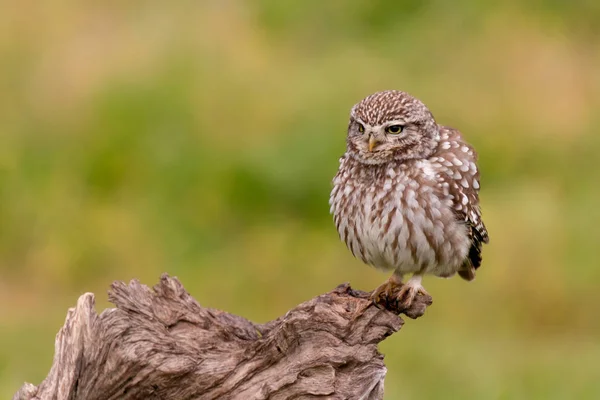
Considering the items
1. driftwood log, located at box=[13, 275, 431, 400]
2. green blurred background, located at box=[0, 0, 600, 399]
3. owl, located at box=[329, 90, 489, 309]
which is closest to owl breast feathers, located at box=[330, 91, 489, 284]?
owl, located at box=[329, 90, 489, 309]

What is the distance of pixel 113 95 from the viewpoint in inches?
440

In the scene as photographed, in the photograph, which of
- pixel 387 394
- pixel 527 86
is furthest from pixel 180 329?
pixel 527 86

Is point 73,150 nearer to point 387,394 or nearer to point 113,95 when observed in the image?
point 113,95

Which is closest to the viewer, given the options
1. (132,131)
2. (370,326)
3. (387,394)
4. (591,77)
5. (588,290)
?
(370,326)

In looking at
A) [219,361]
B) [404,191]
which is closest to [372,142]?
[404,191]

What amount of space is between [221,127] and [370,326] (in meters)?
5.78

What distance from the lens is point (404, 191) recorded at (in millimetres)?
6020

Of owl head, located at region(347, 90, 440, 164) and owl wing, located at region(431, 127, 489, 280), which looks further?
owl wing, located at region(431, 127, 489, 280)

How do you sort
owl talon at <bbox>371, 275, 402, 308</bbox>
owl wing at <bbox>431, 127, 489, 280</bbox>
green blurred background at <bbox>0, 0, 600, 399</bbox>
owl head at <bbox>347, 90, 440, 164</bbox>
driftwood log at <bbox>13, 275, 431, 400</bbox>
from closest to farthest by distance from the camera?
driftwood log at <bbox>13, 275, 431, 400</bbox>
owl talon at <bbox>371, 275, 402, 308</bbox>
owl head at <bbox>347, 90, 440, 164</bbox>
owl wing at <bbox>431, 127, 489, 280</bbox>
green blurred background at <bbox>0, 0, 600, 399</bbox>

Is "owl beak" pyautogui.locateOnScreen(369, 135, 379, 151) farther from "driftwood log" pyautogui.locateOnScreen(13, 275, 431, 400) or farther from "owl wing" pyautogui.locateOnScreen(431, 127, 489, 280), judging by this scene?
"driftwood log" pyautogui.locateOnScreen(13, 275, 431, 400)

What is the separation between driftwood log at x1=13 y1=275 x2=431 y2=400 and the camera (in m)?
5.52

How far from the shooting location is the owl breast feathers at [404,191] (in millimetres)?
6004

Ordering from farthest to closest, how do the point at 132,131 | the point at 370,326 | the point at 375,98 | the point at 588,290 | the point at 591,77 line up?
the point at 591,77
the point at 132,131
the point at 588,290
the point at 375,98
the point at 370,326

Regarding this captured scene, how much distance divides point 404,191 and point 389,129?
13.0 inches
